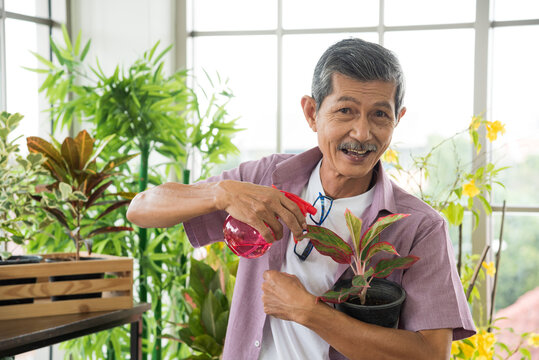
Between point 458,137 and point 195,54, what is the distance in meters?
1.80

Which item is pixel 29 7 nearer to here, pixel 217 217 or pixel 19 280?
pixel 19 280

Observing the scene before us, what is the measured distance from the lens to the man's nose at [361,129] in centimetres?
124

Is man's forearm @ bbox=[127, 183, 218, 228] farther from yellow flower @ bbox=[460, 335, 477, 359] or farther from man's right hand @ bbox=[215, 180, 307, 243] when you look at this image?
yellow flower @ bbox=[460, 335, 477, 359]

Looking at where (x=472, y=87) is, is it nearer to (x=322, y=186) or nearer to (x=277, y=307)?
(x=322, y=186)

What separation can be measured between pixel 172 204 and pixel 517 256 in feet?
8.79

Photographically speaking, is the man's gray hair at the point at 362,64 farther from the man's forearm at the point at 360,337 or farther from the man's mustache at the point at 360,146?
the man's forearm at the point at 360,337

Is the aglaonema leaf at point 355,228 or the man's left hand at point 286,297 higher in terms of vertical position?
the aglaonema leaf at point 355,228

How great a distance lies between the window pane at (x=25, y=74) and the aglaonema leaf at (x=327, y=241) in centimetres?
251

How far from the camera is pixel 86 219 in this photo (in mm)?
2539

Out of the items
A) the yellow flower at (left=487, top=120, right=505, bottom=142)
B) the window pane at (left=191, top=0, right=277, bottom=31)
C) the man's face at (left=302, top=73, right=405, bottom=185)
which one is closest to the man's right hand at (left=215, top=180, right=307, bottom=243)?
the man's face at (left=302, top=73, right=405, bottom=185)

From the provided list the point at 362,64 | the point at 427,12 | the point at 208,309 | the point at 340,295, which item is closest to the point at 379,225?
the point at 340,295

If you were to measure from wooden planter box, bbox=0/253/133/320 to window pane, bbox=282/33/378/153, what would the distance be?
1.93 m

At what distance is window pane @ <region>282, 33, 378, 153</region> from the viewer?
3572mm

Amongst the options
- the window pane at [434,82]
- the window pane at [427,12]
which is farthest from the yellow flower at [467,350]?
the window pane at [427,12]
